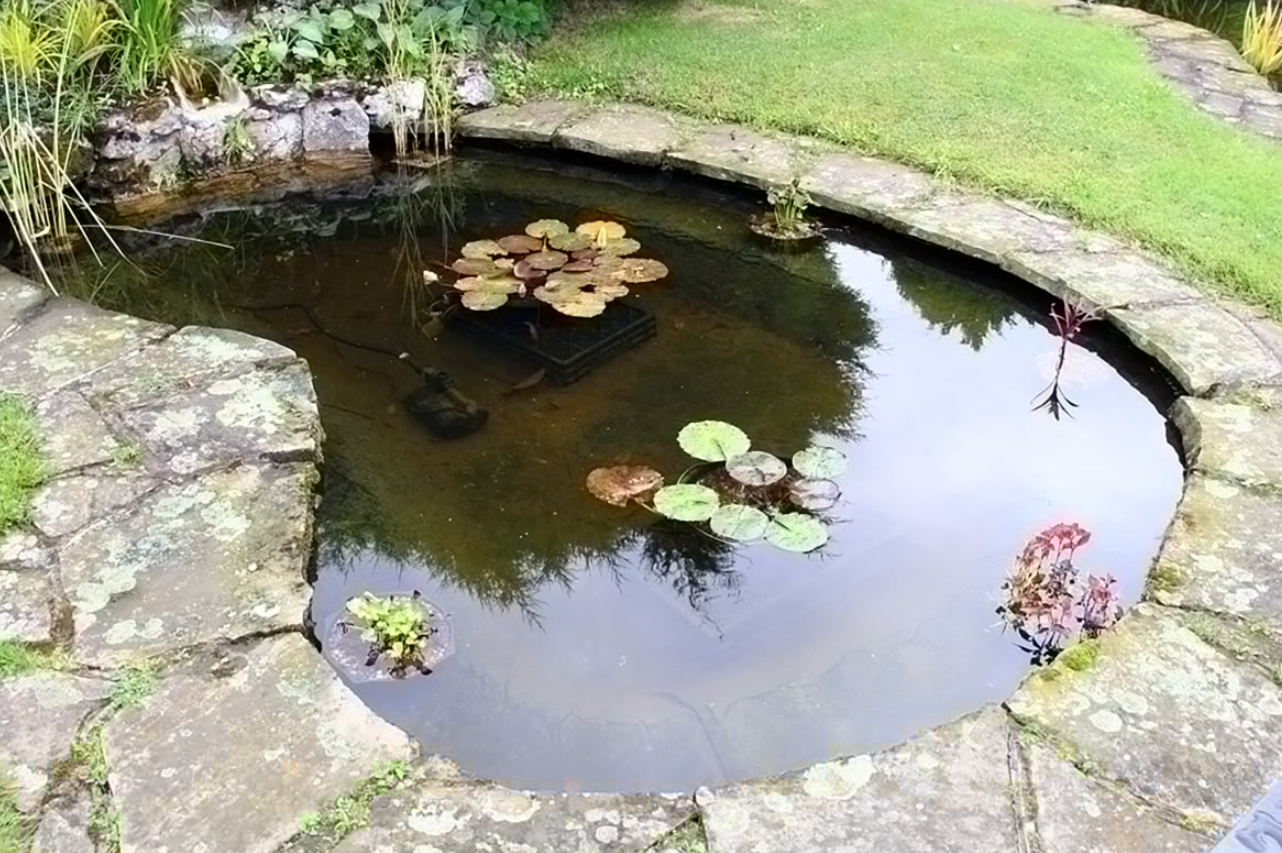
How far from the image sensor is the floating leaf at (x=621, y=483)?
269 centimetres

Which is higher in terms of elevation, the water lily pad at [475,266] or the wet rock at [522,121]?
the wet rock at [522,121]

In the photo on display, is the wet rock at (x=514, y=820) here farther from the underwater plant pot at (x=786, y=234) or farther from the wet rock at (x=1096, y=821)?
the underwater plant pot at (x=786, y=234)

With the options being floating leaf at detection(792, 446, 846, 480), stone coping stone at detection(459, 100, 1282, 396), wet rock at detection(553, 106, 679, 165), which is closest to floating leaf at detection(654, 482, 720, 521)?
floating leaf at detection(792, 446, 846, 480)

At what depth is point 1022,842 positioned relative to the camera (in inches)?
68.7

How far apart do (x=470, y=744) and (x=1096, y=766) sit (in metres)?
1.08

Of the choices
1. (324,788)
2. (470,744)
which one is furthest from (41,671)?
(470,744)

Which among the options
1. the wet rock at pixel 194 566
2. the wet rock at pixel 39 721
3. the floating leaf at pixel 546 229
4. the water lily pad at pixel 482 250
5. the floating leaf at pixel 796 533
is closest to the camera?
the wet rock at pixel 39 721

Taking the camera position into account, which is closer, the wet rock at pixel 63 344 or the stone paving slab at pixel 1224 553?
the stone paving slab at pixel 1224 553

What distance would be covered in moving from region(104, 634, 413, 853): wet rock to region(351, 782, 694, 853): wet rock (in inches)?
4.0

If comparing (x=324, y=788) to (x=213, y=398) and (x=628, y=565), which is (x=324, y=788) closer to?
(x=628, y=565)

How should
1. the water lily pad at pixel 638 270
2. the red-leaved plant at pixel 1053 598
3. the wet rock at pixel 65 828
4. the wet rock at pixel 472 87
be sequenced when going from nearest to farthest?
the wet rock at pixel 65 828, the red-leaved plant at pixel 1053 598, the water lily pad at pixel 638 270, the wet rock at pixel 472 87

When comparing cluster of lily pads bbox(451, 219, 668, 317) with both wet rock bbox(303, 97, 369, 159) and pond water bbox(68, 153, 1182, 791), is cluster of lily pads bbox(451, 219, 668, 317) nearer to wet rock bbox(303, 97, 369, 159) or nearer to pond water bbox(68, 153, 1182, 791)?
pond water bbox(68, 153, 1182, 791)

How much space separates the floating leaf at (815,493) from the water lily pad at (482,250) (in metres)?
1.48

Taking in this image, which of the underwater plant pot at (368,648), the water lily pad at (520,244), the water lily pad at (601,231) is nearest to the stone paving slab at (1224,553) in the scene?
the underwater plant pot at (368,648)
